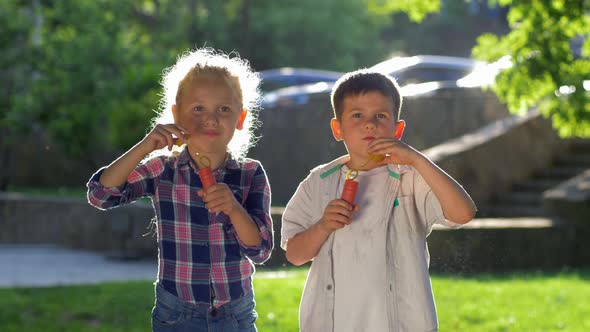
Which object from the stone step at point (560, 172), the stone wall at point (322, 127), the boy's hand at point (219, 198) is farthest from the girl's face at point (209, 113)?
the stone step at point (560, 172)

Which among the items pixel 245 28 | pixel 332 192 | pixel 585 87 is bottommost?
pixel 332 192

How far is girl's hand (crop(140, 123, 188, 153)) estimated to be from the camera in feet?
11.4

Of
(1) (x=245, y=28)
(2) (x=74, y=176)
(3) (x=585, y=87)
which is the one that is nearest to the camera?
(3) (x=585, y=87)

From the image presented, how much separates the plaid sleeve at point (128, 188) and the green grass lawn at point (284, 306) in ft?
10.2

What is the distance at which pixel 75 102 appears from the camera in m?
16.3

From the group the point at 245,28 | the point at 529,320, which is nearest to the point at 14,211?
the point at 529,320

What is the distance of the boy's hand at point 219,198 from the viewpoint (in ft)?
11.2

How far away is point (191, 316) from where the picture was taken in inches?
140

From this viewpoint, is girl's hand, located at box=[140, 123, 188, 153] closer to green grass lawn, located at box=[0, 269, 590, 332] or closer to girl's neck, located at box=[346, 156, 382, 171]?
girl's neck, located at box=[346, 156, 382, 171]

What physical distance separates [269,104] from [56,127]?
3095mm

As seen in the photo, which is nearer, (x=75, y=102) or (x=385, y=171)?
(x=385, y=171)

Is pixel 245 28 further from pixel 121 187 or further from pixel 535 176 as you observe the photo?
pixel 121 187

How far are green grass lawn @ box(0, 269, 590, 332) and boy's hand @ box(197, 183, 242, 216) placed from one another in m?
3.36

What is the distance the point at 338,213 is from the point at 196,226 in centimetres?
52
